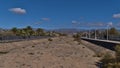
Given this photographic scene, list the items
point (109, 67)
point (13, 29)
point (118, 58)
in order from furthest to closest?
point (13, 29), point (118, 58), point (109, 67)

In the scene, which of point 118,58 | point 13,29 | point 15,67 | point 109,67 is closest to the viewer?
point 109,67

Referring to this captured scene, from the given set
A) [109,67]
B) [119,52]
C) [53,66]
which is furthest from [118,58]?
[53,66]

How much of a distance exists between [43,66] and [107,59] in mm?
5686

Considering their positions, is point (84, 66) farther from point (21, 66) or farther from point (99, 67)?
point (21, 66)

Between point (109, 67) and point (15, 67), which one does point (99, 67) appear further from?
point (15, 67)

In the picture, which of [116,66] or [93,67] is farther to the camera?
[93,67]

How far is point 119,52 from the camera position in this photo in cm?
2091

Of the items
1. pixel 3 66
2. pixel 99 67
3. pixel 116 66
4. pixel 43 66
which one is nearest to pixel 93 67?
pixel 99 67

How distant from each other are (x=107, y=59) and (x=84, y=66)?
273 centimetres

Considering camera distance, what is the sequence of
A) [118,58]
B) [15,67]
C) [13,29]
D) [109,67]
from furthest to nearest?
1. [13,29]
2. [118,58]
3. [15,67]
4. [109,67]

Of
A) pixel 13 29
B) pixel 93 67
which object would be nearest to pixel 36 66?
pixel 93 67

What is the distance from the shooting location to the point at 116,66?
1766 centimetres

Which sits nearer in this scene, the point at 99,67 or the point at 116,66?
the point at 116,66

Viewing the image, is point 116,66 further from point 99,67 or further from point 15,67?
point 15,67
